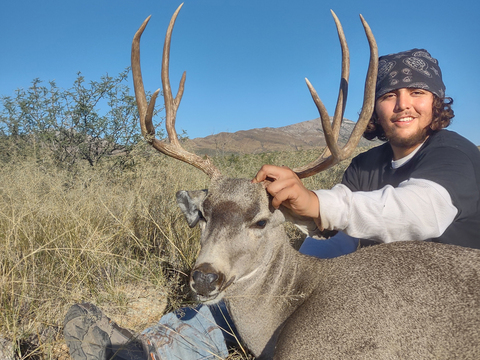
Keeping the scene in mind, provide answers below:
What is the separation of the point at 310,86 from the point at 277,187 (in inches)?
40.0

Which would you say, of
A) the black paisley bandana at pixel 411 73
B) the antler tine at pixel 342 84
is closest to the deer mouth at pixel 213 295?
the antler tine at pixel 342 84

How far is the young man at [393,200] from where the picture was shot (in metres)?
2.67

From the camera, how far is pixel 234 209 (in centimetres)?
279

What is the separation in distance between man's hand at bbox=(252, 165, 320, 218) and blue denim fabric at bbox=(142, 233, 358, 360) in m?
1.23

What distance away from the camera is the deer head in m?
2.57

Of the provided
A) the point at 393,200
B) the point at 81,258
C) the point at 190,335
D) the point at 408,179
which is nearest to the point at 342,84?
the point at 408,179

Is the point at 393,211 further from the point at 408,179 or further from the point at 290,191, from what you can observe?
the point at 290,191

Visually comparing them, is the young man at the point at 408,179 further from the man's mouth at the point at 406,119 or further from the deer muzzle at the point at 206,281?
the deer muzzle at the point at 206,281

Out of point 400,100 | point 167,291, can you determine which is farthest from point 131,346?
point 400,100

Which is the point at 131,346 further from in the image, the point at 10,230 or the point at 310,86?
the point at 310,86

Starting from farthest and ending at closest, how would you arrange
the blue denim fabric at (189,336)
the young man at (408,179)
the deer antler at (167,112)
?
1. the deer antler at (167,112)
2. the blue denim fabric at (189,336)
3. the young man at (408,179)

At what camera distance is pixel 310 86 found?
3119mm

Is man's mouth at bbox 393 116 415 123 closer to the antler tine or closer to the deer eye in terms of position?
the antler tine

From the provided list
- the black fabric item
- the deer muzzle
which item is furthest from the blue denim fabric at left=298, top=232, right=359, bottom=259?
the deer muzzle
